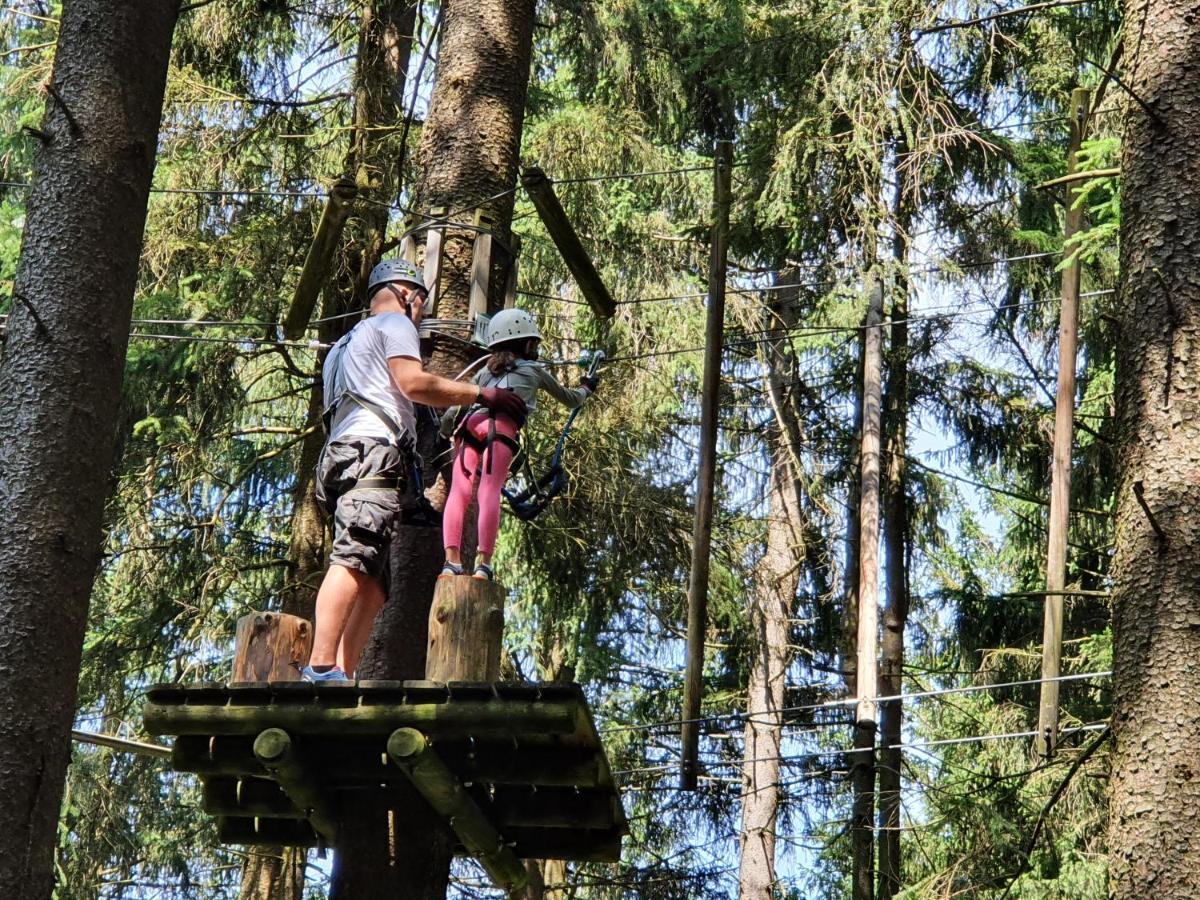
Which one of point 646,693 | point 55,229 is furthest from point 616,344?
point 55,229

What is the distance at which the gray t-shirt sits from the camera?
256 inches

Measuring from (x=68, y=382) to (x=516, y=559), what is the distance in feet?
32.5

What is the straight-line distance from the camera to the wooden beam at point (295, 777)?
5840 mm

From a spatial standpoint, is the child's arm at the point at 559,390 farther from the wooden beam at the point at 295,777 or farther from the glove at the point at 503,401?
the wooden beam at the point at 295,777

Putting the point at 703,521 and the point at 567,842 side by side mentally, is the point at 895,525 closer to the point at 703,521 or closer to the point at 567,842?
the point at 703,521

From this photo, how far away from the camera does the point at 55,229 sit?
621cm

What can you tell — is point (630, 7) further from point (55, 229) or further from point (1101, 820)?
point (55, 229)

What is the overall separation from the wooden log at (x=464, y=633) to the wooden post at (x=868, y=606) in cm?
870

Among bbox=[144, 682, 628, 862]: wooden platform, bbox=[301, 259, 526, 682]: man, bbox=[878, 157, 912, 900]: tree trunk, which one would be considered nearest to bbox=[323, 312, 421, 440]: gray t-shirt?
bbox=[301, 259, 526, 682]: man

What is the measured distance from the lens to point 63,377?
236 inches

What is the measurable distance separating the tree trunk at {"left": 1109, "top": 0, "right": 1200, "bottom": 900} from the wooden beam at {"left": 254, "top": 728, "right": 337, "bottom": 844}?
3.01 metres

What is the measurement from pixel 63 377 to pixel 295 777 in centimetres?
172

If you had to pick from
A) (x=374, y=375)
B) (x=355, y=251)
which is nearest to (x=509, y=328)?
(x=374, y=375)

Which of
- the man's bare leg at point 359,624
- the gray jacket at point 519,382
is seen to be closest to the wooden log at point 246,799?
the man's bare leg at point 359,624
